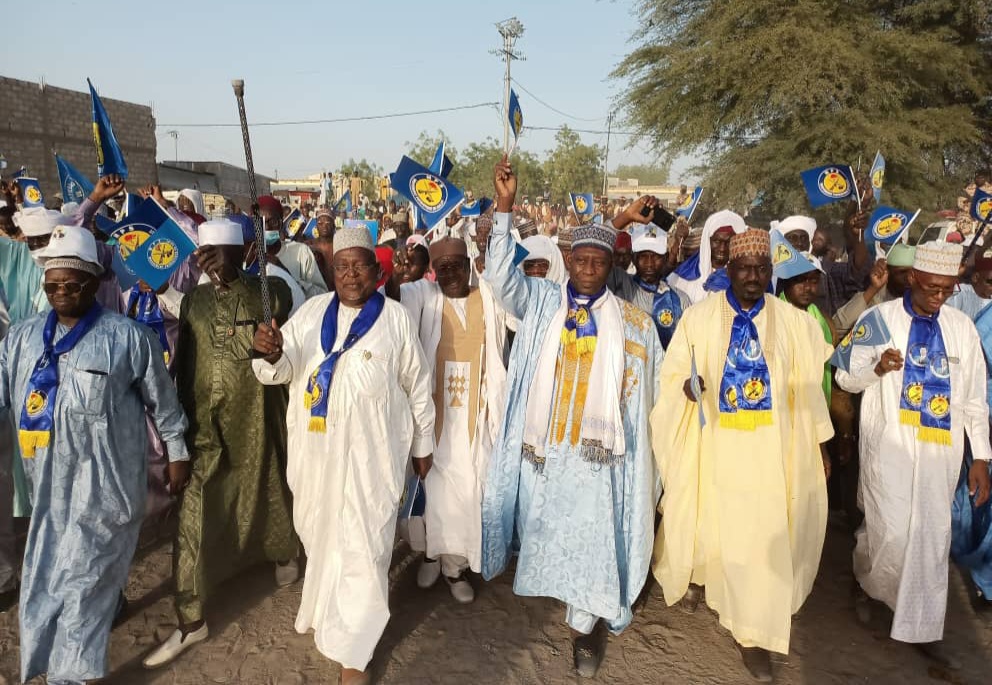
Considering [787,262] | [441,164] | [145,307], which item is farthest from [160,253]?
[787,262]

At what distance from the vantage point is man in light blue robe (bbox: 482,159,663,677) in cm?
325

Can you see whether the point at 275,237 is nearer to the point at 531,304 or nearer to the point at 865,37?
the point at 531,304

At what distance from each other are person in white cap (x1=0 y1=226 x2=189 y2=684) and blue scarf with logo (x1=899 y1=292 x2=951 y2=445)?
142 inches

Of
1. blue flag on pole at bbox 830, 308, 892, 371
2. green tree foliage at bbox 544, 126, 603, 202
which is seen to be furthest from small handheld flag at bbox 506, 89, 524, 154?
green tree foliage at bbox 544, 126, 603, 202

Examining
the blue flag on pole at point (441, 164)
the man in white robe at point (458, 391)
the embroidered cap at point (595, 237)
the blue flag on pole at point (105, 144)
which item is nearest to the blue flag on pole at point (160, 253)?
the blue flag on pole at point (105, 144)

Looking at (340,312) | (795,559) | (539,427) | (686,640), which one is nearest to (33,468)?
(340,312)

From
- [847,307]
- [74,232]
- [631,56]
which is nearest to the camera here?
[74,232]

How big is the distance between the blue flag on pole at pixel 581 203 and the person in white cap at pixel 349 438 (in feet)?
26.8

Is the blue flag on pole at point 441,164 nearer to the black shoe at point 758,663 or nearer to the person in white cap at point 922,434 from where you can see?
the person in white cap at point 922,434

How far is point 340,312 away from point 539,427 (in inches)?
43.7

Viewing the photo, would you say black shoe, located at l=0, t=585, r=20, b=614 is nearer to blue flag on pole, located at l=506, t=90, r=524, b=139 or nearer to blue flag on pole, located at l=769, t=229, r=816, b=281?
blue flag on pole, located at l=506, t=90, r=524, b=139

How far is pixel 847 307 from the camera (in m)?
4.48

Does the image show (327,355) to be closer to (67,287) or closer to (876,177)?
(67,287)

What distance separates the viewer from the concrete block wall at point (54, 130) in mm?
18688
